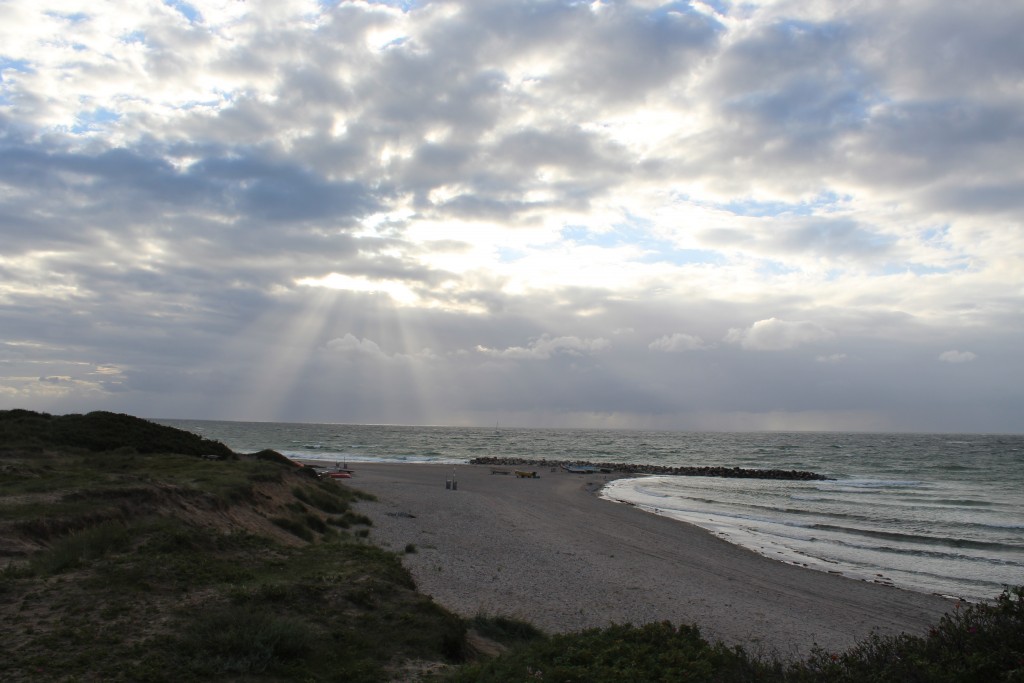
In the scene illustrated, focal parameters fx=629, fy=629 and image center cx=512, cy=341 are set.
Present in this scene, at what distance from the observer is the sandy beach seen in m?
14.0

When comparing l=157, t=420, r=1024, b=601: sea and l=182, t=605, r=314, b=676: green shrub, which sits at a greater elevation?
l=182, t=605, r=314, b=676: green shrub

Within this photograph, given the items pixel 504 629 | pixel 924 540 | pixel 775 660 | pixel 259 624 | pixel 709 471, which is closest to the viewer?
pixel 775 660

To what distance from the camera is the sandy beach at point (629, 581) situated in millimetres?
13984

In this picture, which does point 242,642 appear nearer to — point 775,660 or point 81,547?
point 81,547

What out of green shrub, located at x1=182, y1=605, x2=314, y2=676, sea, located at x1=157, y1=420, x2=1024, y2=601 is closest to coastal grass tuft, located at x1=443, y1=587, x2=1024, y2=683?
green shrub, located at x1=182, y1=605, x2=314, y2=676

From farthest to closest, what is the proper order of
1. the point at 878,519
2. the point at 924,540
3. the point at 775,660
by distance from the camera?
1. the point at 878,519
2. the point at 924,540
3. the point at 775,660

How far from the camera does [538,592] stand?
1580 cm

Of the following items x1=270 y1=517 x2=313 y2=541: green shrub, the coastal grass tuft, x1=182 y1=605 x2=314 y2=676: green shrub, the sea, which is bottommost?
the sea

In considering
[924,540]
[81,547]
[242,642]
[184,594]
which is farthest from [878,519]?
[81,547]

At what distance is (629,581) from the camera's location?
17734 mm

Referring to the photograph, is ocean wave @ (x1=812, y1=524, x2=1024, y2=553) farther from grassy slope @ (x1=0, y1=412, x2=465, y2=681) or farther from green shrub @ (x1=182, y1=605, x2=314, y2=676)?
green shrub @ (x1=182, y1=605, x2=314, y2=676)

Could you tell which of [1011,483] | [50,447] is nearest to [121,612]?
[50,447]

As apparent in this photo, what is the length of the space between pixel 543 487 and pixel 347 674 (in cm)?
4072

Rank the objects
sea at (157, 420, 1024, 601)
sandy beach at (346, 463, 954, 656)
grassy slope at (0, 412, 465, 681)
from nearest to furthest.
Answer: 1. grassy slope at (0, 412, 465, 681)
2. sandy beach at (346, 463, 954, 656)
3. sea at (157, 420, 1024, 601)
